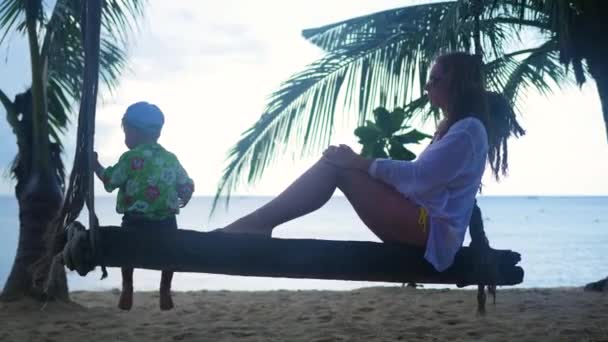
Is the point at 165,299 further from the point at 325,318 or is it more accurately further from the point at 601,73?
the point at 601,73

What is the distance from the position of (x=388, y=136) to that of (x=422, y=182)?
430cm

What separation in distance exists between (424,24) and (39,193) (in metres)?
3.89

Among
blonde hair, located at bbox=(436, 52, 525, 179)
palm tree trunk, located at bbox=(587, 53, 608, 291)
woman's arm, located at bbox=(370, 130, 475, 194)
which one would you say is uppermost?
palm tree trunk, located at bbox=(587, 53, 608, 291)

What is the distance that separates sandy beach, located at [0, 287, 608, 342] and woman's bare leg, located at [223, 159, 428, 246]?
2.55m

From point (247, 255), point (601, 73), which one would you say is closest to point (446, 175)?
point (247, 255)

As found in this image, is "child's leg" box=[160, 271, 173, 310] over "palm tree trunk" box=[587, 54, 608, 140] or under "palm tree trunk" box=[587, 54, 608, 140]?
under

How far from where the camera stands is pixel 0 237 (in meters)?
42.8

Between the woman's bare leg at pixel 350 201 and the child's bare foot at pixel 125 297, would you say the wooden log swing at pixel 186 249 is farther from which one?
the child's bare foot at pixel 125 297

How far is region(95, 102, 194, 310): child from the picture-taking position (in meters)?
3.23

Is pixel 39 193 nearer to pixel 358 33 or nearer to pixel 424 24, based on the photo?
pixel 358 33

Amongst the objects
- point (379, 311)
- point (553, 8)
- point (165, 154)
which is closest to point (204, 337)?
point (379, 311)

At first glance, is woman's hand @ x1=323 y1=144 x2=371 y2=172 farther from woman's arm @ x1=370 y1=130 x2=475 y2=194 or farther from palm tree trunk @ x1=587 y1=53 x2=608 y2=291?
palm tree trunk @ x1=587 y1=53 x2=608 y2=291

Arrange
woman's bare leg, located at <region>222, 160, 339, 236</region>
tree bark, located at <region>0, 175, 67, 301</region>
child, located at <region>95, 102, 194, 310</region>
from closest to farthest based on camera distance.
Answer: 1. woman's bare leg, located at <region>222, 160, 339, 236</region>
2. child, located at <region>95, 102, 194, 310</region>
3. tree bark, located at <region>0, 175, 67, 301</region>

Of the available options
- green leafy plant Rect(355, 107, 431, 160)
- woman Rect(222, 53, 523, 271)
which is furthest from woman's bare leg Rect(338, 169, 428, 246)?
green leafy plant Rect(355, 107, 431, 160)
